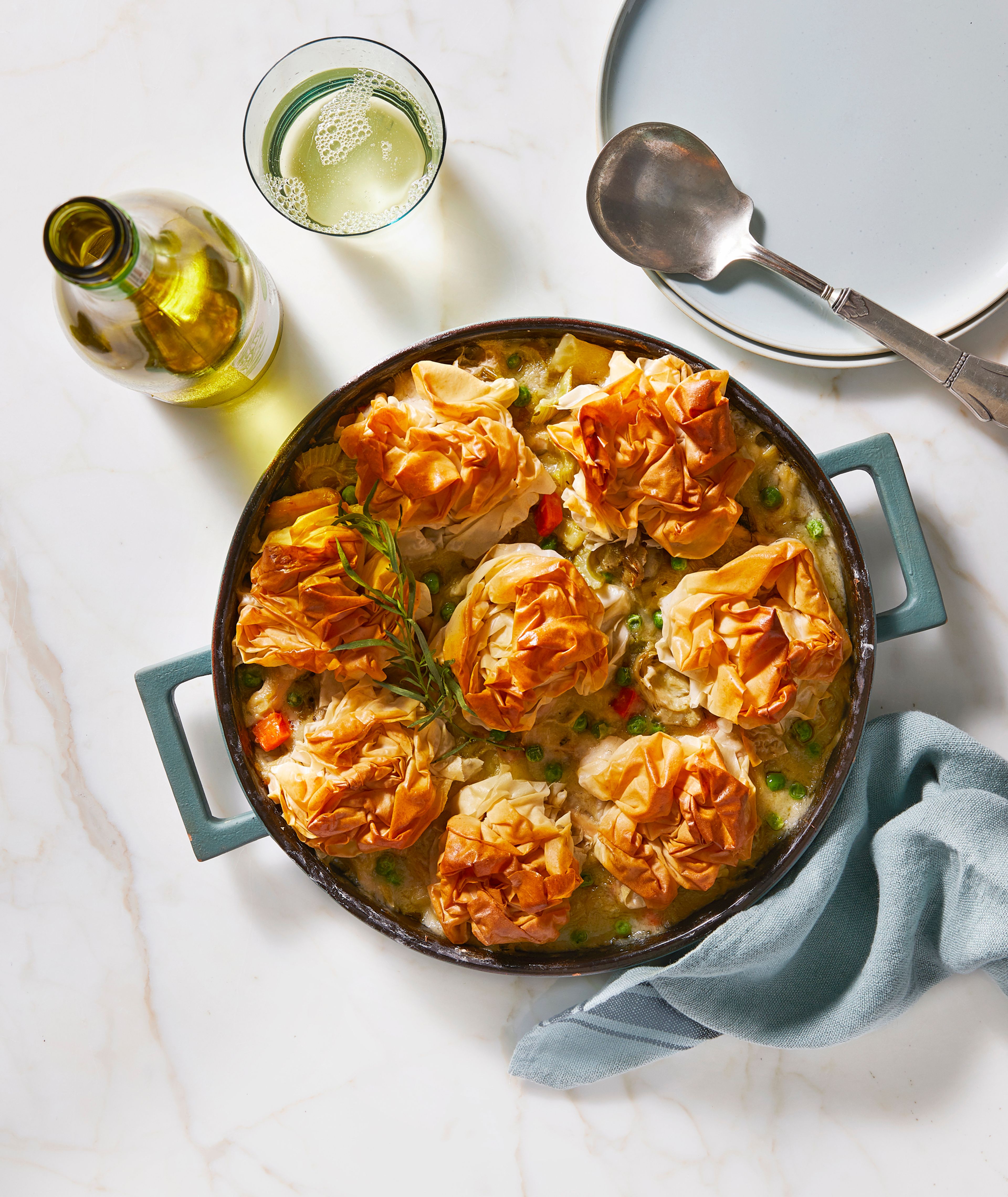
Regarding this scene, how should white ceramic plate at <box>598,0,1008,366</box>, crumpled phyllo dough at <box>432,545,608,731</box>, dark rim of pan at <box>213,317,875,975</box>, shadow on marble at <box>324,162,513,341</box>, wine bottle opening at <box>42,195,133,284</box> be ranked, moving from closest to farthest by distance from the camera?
wine bottle opening at <box>42,195,133,284</box>
crumpled phyllo dough at <box>432,545,608,731</box>
dark rim of pan at <box>213,317,875,975</box>
white ceramic plate at <box>598,0,1008,366</box>
shadow on marble at <box>324,162,513,341</box>

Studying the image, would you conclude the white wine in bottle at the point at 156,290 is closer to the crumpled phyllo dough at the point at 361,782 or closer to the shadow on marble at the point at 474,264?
the shadow on marble at the point at 474,264

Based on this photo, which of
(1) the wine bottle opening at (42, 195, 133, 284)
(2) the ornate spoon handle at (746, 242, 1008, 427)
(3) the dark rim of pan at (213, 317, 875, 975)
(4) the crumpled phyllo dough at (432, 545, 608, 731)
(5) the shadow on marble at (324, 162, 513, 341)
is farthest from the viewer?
(5) the shadow on marble at (324, 162, 513, 341)

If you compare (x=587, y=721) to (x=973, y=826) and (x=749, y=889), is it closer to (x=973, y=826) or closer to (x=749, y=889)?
(x=749, y=889)

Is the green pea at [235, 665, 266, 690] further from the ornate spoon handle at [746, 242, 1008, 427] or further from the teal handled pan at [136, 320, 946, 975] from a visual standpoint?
the ornate spoon handle at [746, 242, 1008, 427]

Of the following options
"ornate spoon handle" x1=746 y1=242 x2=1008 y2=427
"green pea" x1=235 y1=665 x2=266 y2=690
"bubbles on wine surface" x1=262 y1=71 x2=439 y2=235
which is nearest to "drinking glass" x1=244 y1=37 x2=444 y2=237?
"bubbles on wine surface" x1=262 y1=71 x2=439 y2=235

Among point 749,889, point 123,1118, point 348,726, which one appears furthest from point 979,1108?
point 123,1118

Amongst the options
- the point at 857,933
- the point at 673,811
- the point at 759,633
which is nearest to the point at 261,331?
the point at 759,633

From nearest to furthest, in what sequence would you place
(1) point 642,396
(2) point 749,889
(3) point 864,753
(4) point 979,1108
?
(1) point 642,396 < (2) point 749,889 < (3) point 864,753 < (4) point 979,1108
